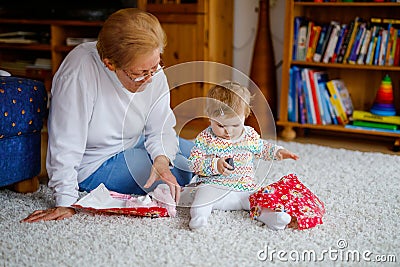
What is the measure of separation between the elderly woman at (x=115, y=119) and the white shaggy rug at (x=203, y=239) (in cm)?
11

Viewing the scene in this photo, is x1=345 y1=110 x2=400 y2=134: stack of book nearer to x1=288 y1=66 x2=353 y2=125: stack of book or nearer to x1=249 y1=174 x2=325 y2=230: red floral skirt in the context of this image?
x1=288 y1=66 x2=353 y2=125: stack of book

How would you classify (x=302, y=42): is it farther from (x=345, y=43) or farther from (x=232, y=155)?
(x=232, y=155)

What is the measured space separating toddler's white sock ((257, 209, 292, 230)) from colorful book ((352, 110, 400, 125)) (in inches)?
45.3

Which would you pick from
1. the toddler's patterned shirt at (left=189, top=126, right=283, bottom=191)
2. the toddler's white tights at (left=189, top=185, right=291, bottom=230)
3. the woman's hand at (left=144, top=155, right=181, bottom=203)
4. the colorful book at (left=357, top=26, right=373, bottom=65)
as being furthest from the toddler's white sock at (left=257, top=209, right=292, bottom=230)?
the colorful book at (left=357, top=26, right=373, bottom=65)

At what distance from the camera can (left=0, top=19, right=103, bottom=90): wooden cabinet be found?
3.03 meters

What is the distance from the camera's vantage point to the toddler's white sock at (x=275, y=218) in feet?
4.61

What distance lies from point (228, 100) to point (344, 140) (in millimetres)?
1319

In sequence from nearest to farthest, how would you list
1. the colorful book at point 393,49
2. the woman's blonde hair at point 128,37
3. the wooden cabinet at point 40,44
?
the woman's blonde hair at point 128,37, the colorful book at point 393,49, the wooden cabinet at point 40,44

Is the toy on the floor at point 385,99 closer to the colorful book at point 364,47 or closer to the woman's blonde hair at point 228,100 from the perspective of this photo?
the colorful book at point 364,47

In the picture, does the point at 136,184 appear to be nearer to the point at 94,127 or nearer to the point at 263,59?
the point at 94,127

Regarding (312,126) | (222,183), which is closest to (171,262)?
(222,183)

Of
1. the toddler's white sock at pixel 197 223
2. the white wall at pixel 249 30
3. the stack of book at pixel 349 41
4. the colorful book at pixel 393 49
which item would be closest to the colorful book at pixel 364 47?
the stack of book at pixel 349 41

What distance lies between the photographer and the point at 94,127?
1556mm

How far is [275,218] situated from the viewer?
1.42m
